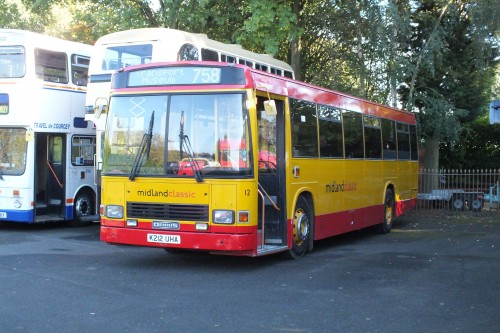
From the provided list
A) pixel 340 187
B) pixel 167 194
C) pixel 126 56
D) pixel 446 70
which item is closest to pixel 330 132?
pixel 340 187

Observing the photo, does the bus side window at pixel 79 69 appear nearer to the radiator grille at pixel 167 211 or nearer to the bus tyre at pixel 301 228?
the radiator grille at pixel 167 211

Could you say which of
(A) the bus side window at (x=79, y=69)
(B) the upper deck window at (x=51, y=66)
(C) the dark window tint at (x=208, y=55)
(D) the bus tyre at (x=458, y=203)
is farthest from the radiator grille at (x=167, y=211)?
(D) the bus tyre at (x=458, y=203)

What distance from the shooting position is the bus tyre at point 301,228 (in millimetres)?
11820

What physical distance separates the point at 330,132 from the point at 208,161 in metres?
3.76

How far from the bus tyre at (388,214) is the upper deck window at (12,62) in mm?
9162

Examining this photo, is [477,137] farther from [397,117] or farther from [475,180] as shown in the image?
[397,117]

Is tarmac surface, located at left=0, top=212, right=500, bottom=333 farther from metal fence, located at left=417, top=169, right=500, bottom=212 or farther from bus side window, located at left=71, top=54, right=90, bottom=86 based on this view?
metal fence, located at left=417, top=169, right=500, bottom=212

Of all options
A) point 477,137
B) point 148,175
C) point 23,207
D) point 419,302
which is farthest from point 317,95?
point 477,137

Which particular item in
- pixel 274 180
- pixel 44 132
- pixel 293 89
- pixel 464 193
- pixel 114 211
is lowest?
pixel 464 193

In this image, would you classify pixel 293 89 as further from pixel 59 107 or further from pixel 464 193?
pixel 464 193

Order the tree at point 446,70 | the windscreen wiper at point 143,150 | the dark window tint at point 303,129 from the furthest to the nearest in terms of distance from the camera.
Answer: the tree at point 446,70
the dark window tint at point 303,129
the windscreen wiper at point 143,150

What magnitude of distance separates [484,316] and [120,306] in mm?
4068

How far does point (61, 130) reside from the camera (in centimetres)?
1742

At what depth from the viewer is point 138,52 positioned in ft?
51.2
